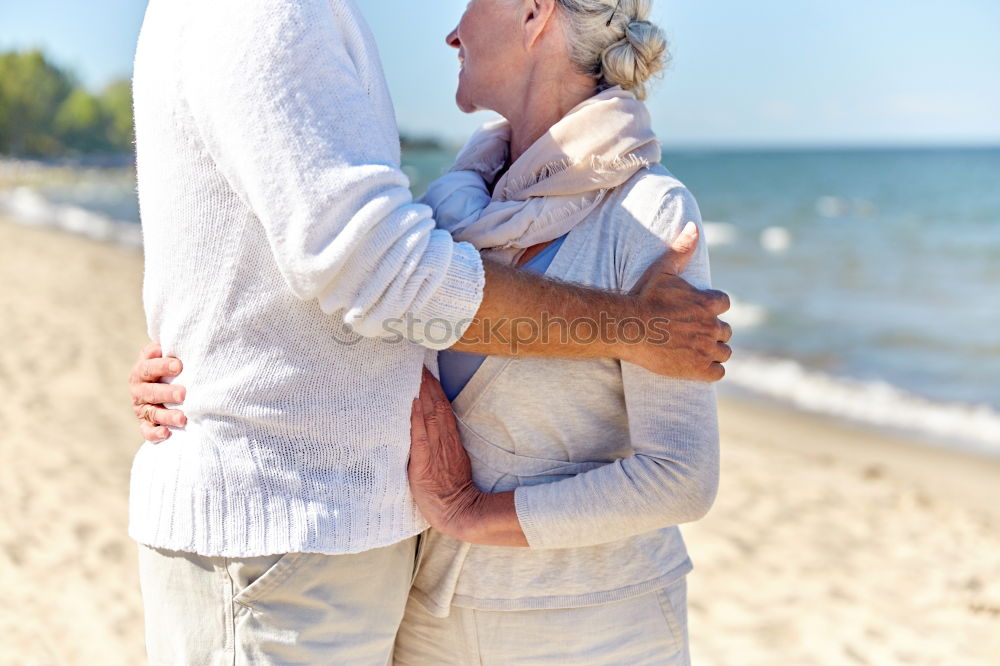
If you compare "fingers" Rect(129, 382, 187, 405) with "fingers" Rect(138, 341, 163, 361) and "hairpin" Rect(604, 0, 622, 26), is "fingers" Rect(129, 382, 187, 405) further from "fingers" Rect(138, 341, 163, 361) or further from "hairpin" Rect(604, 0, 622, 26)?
"hairpin" Rect(604, 0, 622, 26)

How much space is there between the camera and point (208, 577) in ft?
4.47

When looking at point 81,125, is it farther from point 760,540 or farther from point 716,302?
point 716,302

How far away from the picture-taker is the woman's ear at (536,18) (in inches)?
66.6

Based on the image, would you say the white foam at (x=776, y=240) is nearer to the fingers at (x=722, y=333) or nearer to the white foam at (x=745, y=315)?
the white foam at (x=745, y=315)

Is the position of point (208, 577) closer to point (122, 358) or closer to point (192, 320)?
point (192, 320)

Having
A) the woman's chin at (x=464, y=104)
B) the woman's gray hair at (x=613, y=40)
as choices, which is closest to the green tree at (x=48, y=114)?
the woman's chin at (x=464, y=104)

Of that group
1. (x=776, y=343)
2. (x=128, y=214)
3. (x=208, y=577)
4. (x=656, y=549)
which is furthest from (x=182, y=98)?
(x=128, y=214)

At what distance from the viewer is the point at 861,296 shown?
43.8 ft

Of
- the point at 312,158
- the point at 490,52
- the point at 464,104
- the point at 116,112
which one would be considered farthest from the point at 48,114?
the point at 312,158

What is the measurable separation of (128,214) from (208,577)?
28345 mm

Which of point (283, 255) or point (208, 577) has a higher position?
point (283, 255)

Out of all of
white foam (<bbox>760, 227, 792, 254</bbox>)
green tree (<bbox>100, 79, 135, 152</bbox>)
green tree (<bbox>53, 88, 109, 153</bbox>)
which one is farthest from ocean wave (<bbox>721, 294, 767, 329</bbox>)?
green tree (<bbox>53, 88, 109, 153</bbox>)

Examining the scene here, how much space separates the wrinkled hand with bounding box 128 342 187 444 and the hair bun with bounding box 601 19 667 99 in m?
0.96

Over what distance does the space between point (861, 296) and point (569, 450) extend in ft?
42.2
